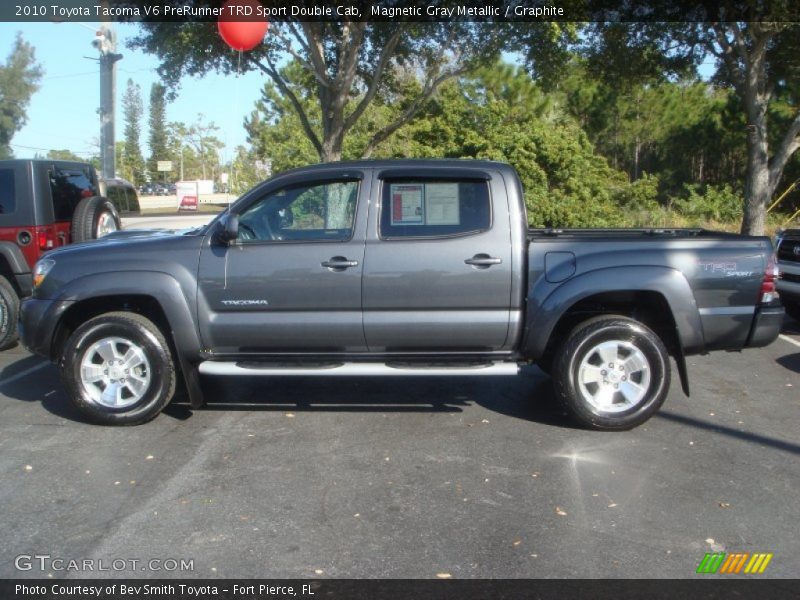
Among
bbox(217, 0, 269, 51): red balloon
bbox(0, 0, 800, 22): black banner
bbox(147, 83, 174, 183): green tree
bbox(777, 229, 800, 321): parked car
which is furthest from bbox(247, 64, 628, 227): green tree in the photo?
bbox(147, 83, 174, 183): green tree

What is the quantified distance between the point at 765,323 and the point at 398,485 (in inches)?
115

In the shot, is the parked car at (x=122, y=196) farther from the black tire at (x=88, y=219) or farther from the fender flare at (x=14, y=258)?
the fender flare at (x=14, y=258)

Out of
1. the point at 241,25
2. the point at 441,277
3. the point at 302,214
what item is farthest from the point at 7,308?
the point at 241,25

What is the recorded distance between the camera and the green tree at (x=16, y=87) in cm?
4856

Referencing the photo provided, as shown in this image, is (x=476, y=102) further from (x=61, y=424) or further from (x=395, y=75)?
(x=61, y=424)

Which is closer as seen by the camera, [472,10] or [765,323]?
[765,323]

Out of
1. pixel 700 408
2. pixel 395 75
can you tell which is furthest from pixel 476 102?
pixel 700 408

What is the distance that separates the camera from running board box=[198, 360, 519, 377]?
210 inches

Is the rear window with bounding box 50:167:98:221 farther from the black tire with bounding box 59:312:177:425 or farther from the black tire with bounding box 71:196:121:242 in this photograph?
the black tire with bounding box 59:312:177:425

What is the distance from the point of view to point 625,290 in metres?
5.32

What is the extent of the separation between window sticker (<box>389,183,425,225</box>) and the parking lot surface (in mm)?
1519

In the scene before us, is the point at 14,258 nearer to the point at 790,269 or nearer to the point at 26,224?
the point at 26,224

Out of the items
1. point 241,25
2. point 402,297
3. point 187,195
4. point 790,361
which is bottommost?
point 790,361
